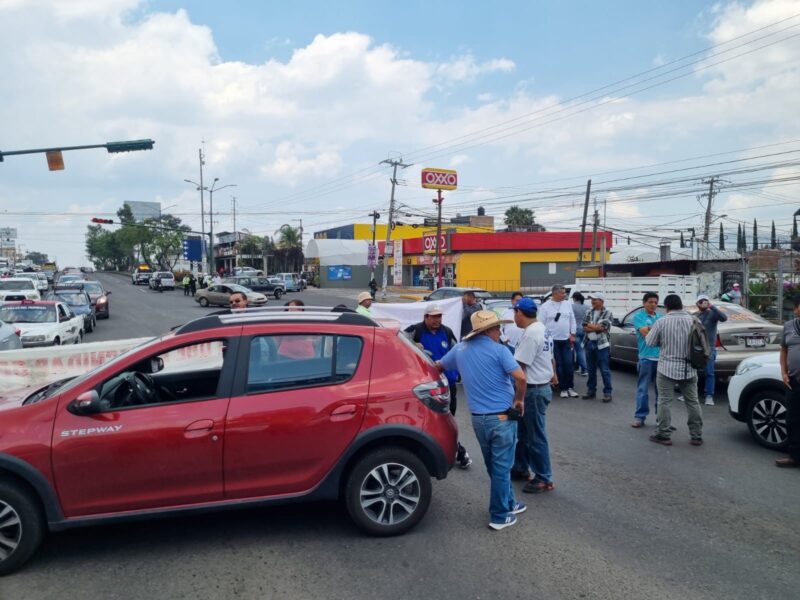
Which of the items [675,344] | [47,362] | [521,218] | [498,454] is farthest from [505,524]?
[521,218]

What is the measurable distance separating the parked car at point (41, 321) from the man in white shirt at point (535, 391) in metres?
12.2

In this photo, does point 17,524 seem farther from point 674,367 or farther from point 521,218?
point 521,218

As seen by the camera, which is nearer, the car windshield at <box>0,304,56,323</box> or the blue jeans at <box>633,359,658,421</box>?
the blue jeans at <box>633,359,658,421</box>

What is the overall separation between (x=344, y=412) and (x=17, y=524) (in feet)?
7.48

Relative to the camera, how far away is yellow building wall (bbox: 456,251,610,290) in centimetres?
4909

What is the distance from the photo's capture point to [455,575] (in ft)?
12.6

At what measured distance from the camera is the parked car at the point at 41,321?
13.3 meters

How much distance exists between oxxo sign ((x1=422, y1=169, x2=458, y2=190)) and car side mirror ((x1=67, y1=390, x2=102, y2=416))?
45784 millimetres

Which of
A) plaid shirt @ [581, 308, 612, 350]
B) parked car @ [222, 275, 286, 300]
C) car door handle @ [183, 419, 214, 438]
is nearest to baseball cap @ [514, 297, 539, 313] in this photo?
car door handle @ [183, 419, 214, 438]

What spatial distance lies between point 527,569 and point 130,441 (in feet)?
9.35

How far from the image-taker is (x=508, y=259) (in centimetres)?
4953

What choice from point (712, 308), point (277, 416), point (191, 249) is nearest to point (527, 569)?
point (277, 416)

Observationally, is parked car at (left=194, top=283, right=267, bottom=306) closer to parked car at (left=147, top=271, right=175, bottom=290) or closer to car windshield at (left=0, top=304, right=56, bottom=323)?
car windshield at (left=0, top=304, right=56, bottom=323)

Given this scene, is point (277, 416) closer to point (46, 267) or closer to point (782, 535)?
point (782, 535)
